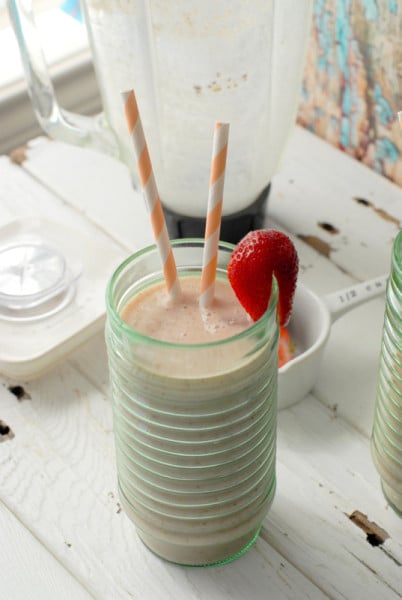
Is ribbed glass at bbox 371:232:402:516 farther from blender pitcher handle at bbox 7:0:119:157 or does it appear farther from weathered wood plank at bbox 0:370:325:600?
blender pitcher handle at bbox 7:0:119:157

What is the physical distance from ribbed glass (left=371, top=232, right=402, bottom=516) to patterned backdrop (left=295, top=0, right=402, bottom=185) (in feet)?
1.19

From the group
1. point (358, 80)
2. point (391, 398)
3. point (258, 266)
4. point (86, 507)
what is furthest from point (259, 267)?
point (358, 80)

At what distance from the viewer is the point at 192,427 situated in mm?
482

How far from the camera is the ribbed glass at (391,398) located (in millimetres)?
496

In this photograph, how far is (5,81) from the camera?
46.1 inches

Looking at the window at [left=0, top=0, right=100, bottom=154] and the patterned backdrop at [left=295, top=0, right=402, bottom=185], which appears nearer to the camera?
the patterned backdrop at [left=295, top=0, right=402, bottom=185]

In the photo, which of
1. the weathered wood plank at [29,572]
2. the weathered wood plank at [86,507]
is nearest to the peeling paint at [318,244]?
the weathered wood plank at [86,507]

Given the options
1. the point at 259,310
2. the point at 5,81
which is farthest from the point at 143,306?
the point at 5,81

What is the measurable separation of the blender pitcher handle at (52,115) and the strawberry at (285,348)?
0.72 feet

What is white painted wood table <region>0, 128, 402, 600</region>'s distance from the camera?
57 cm

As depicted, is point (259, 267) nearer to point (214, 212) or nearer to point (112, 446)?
point (214, 212)

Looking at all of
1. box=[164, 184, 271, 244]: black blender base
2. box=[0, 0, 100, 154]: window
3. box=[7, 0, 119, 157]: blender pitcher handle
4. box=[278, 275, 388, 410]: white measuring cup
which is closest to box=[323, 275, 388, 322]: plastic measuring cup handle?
box=[278, 275, 388, 410]: white measuring cup

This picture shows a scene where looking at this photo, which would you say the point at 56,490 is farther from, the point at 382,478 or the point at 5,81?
the point at 5,81

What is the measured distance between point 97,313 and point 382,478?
0.88 feet
